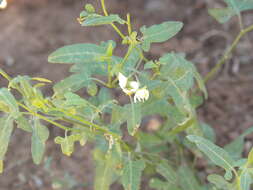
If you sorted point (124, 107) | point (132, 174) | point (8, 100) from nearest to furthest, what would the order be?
point (8, 100) < point (124, 107) < point (132, 174)

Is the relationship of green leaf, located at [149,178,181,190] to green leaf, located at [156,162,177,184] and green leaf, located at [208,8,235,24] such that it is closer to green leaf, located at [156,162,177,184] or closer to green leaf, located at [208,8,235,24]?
green leaf, located at [156,162,177,184]

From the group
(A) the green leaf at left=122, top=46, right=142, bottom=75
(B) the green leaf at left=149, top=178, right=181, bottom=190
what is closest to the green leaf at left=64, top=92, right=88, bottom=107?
(A) the green leaf at left=122, top=46, right=142, bottom=75

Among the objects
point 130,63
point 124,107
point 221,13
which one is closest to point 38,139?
point 124,107

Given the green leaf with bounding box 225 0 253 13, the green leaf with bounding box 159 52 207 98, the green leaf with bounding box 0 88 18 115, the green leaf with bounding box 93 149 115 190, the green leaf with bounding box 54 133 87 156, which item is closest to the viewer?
the green leaf with bounding box 0 88 18 115

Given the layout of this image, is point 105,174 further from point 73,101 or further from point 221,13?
point 221,13

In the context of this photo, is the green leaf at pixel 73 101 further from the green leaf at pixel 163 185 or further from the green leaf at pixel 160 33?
the green leaf at pixel 163 185

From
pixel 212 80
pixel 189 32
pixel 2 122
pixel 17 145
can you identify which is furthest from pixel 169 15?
pixel 2 122

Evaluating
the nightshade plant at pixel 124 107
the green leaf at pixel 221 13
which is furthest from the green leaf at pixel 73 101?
the green leaf at pixel 221 13

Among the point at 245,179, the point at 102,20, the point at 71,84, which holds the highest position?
the point at 102,20
